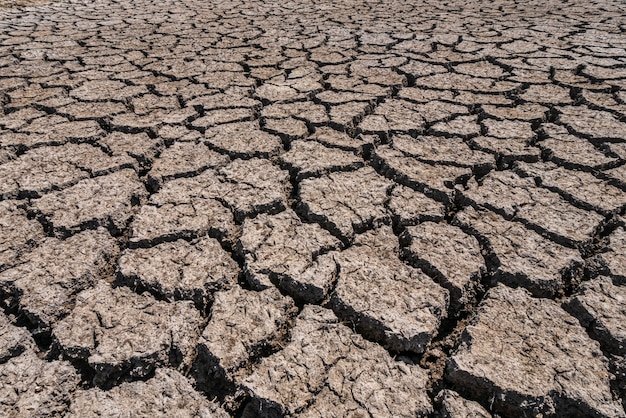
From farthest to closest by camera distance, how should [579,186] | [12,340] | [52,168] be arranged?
[52,168], [579,186], [12,340]

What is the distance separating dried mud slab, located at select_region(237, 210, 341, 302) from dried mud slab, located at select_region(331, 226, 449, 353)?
5 cm

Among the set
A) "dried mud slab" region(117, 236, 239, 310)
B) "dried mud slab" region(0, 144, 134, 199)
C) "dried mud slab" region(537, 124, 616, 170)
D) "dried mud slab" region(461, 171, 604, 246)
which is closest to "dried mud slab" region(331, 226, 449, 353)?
"dried mud slab" region(117, 236, 239, 310)

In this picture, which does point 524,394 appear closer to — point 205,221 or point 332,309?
point 332,309

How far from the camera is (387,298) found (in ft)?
3.89

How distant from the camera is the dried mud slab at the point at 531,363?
3.11 ft

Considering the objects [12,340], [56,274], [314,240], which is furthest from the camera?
[314,240]

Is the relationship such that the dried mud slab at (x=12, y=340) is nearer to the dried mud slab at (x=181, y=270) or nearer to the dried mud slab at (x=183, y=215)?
the dried mud slab at (x=181, y=270)

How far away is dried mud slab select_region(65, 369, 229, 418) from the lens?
3.14 feet

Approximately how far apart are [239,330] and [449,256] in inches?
25.7

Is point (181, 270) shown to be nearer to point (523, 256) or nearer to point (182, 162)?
point (182, 162)

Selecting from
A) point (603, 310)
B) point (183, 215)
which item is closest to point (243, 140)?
point (183, 215)

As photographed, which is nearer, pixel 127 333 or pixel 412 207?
pixel 127 333

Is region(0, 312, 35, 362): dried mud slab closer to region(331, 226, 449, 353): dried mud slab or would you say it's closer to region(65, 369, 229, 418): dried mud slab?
region(65, 369, 229, 418): dried mud slab

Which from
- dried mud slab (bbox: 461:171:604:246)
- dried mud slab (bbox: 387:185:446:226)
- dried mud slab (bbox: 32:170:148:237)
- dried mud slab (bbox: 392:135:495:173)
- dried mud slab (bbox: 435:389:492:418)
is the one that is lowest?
dried mud slab (bbox: 32:170:148:237)
